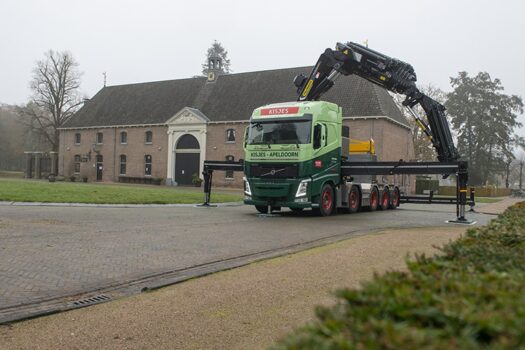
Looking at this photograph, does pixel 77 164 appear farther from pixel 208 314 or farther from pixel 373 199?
pixel 208 314

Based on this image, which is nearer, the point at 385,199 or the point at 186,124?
the point at 385,199

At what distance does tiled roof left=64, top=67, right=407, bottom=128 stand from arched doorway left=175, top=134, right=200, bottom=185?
2849 millimetres

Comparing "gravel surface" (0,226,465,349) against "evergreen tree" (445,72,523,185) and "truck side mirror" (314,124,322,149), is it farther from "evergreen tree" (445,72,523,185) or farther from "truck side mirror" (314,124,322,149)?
"evergreen tree" (445,72,523,185)

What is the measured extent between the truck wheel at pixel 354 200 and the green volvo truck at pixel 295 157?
44.5 inches

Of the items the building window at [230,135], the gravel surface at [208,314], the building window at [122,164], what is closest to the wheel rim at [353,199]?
the gravel surface at [208,314]

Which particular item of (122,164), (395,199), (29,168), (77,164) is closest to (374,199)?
(395,199)

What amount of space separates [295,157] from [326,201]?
87.3 inches

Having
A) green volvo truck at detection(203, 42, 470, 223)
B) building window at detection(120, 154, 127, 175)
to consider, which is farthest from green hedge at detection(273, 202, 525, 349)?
building window at detection(120, 154, 127, 175)

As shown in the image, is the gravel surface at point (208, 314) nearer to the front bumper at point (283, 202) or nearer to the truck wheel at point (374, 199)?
the front bumper at point (283, 202)

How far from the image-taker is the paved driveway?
607cm

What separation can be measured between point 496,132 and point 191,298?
66.4m

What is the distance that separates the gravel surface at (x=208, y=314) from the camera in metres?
4.08

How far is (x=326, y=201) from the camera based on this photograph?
16.3 m

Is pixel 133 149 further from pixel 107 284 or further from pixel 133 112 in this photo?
pixel 107 284
